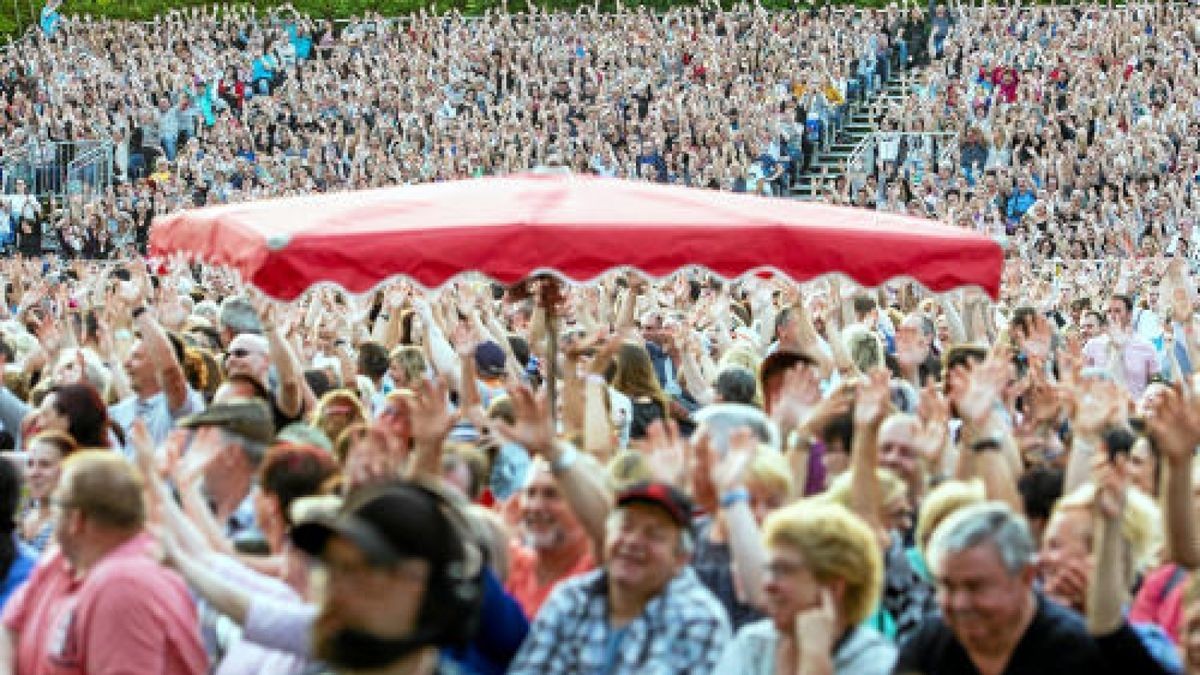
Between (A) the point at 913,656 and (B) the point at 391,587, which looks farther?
(A) the point at 913,656

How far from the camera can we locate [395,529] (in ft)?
13.6

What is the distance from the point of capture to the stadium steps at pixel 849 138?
3400cm

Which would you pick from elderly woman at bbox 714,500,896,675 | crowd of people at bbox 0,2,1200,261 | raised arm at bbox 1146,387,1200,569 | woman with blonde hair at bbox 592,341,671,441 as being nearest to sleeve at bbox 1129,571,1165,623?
raised arm at bbox 1146,387,1200,569

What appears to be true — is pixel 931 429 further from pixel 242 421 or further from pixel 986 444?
pixel 242 421

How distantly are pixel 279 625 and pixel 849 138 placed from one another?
30948 millimetres

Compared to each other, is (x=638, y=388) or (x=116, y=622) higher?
(x=116, y=622)

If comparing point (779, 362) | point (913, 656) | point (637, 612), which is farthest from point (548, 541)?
point (779, 362)

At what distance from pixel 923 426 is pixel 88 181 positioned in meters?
30.0

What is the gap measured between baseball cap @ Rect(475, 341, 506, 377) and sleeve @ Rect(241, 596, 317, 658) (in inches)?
198

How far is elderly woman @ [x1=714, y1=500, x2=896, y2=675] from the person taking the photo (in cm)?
527

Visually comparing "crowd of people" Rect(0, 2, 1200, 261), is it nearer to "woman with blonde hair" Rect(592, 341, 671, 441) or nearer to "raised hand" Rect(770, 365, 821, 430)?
"woman with blonde hair" Rect(592, 341, 671, 441)

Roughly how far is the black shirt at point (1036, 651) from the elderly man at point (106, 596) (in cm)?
176

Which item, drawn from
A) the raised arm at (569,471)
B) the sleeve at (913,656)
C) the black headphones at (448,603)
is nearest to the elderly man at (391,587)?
the black headphones at (448,603)

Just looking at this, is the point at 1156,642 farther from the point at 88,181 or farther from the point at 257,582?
the point at 88,181
